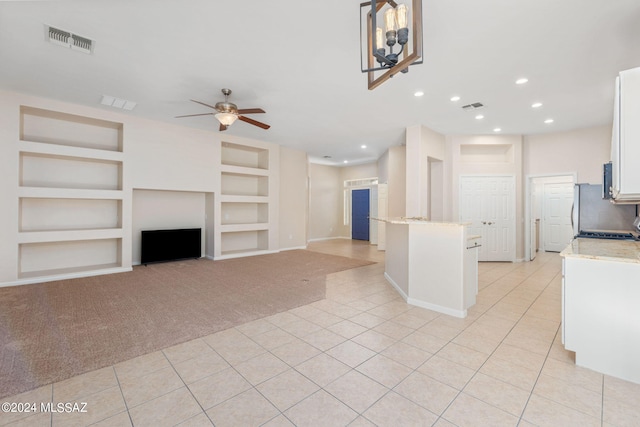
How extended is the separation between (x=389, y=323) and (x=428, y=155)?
4.22m

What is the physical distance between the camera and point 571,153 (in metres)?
6.05

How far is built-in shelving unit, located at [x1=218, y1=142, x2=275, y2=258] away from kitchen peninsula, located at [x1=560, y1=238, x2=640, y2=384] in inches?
247

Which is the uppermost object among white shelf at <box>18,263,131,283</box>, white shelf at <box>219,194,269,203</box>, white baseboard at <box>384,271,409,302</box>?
white shelf at <box>219,194,269,203</box>

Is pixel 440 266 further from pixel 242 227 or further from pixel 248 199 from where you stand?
pixel 248 199

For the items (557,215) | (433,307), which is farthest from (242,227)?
(557,215)

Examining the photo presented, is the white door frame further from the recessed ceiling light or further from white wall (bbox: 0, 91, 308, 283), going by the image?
the recessed ceiling light

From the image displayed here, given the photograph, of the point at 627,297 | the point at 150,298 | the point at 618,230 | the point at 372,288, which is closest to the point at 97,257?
the point at 150,298

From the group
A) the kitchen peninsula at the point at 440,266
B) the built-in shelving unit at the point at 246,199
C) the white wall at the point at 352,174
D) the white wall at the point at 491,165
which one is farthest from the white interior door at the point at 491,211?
the built-in shelving unit at the point at 246,199

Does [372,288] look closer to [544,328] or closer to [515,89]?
[544,328]

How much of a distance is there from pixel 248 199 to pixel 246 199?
6cm

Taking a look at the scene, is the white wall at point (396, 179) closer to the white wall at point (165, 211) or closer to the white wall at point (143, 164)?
the white wall at point (143, 164)

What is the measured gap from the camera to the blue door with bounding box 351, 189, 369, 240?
10423 mm

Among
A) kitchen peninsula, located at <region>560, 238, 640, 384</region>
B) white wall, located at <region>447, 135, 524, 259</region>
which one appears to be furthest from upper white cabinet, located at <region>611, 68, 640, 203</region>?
white wall, located at <region>447, 135, 524, 259</region>

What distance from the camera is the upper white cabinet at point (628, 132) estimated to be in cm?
196
